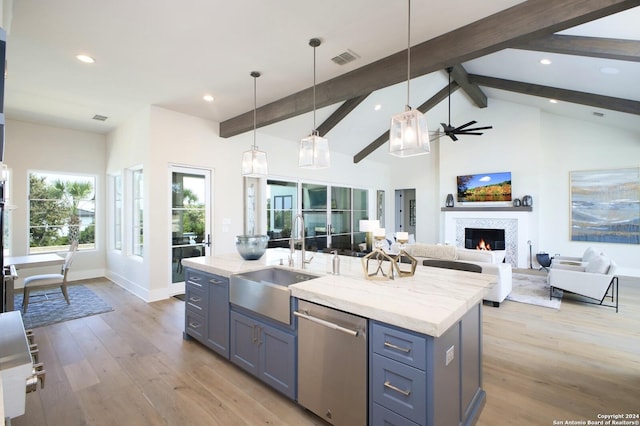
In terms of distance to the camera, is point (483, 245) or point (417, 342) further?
point (483, 245)

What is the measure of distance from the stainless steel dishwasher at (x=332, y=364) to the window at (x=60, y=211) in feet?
20.1

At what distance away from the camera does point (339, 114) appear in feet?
21.6

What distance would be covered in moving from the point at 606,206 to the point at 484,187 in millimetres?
2435

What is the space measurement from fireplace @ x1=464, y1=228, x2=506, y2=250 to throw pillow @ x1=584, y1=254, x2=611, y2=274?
3.20 meters

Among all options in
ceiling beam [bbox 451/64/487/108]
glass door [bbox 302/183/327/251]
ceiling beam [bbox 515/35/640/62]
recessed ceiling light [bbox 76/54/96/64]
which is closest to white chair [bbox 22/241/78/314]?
recessed ceiling light [bbox 76/54/96/64]

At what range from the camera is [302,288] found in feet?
6.75

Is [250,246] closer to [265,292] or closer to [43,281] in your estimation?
[265,292]

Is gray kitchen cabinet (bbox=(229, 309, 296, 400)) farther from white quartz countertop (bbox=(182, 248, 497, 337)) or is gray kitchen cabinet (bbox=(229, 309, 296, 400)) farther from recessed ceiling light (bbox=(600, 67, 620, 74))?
recessed ceiling light (bbox=(600, 67, 620, 74))

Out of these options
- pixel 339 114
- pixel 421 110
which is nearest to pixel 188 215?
pixel 339 114

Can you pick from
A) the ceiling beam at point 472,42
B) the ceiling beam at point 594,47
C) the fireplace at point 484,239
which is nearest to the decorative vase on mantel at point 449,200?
the fireplace at point 484,239

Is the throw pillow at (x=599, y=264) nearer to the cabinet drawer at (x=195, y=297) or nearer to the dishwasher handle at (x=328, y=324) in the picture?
the dishwasher handle at (x=328, y=324)

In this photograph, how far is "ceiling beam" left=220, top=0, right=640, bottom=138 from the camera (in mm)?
2227

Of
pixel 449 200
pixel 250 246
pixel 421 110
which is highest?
pixel 421 110

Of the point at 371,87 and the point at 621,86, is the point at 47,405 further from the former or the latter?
the point at 621,86
